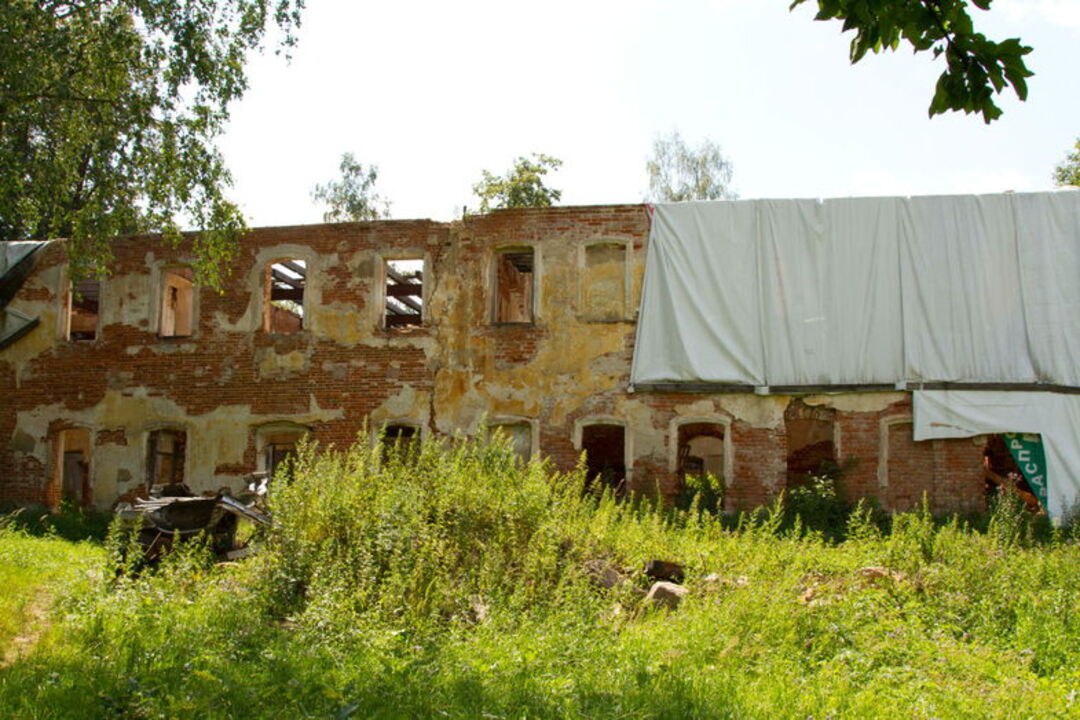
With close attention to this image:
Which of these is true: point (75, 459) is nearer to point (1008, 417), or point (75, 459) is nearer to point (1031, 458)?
→ point (1008, 417)

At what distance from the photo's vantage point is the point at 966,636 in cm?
1001

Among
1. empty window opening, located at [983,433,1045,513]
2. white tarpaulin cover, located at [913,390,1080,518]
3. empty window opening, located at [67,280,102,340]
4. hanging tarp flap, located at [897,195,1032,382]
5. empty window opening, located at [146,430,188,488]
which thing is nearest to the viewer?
white tarpaulin cover, located at [913,390,1080,518]

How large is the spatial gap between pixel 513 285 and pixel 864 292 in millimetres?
8028

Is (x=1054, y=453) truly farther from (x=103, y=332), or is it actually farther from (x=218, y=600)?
(x=103, y=332)

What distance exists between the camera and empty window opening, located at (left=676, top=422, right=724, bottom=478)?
63.8ft

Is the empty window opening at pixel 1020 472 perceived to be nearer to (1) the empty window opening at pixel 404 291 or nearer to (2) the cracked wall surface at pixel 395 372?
(2) the cracked wall surface at pixel 395 372

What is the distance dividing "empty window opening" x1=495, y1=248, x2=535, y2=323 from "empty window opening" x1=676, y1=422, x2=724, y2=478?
376cm

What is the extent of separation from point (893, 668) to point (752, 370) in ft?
33.3

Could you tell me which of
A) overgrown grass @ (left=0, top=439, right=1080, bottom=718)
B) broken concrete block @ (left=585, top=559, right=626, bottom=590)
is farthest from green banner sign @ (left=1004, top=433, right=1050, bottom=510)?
broken concrete block @ (left=585, top=559, right=626, bottom=590)

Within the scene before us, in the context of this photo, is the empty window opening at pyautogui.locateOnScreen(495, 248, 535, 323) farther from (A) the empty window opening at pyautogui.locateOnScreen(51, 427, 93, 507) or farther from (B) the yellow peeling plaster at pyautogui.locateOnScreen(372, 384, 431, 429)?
(A) the empty window opening at pyautogui.locateOnScreen(51, 427, 93, 507)

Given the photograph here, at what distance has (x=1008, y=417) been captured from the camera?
17859mm

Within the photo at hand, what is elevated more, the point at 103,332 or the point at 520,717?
the point at 103,332

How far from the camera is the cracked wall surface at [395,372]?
18438 millimetres

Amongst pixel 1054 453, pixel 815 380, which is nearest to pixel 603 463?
pixel 815 380
